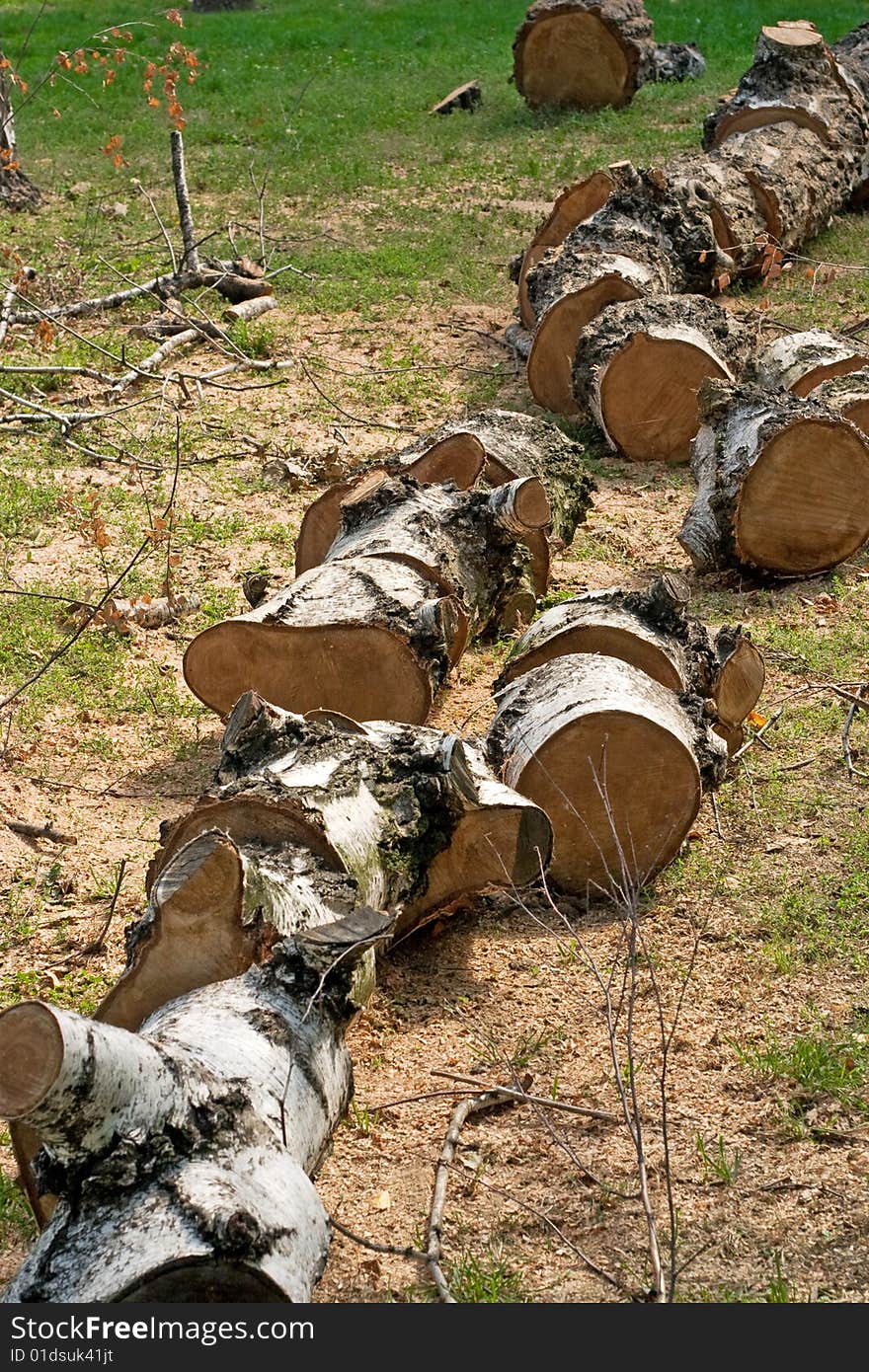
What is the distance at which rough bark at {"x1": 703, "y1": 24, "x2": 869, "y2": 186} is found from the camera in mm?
10117

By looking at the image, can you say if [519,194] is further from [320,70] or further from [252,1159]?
[252,1159]

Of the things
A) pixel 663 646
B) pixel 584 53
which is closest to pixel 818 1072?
pixel 663 646

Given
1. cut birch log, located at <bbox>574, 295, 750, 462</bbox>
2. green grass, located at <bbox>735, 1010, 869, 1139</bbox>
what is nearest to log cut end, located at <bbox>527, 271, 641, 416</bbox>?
cut birch log, located at <bbox>574, 295, 750, 462</bbox>

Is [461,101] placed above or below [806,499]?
below

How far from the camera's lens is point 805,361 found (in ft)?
22.3

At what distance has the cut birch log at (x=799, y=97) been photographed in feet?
33.2

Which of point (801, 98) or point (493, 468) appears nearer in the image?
point (493, 468)

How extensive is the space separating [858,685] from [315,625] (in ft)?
6.15

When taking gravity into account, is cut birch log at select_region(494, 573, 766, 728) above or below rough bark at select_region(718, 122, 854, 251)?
above

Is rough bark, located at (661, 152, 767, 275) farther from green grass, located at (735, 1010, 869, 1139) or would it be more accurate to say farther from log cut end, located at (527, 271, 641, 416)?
green grass, located at (735, 1010, 869, 1139)

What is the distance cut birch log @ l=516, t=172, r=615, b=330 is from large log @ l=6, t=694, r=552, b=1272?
227 inches

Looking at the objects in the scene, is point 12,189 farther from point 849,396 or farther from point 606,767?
point 606,767

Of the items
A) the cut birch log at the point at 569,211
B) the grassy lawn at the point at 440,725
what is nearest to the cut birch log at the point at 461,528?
the grassy lawn at the point at 440,725

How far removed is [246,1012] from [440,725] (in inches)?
86.5
